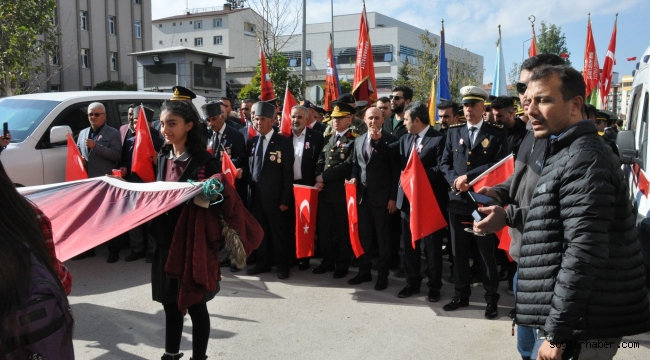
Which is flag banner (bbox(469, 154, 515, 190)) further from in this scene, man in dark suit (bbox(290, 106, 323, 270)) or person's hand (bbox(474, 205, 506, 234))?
man in dark suit (bbox(290, 106, 323, 270))

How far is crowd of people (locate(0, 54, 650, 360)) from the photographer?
2301mm

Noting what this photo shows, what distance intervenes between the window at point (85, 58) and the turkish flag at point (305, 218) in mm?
41225

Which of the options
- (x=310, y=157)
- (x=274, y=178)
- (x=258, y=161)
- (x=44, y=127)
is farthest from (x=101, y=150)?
(x=310, y=157)

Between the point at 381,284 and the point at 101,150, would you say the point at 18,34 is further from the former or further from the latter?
the point at 381,284

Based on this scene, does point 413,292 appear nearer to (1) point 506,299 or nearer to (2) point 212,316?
(1) point 506,299

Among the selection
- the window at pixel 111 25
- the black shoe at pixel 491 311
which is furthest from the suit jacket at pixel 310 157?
the window at pixel 111 25

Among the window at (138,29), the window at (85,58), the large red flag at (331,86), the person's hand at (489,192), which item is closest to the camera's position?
the person's hand at (489,192)

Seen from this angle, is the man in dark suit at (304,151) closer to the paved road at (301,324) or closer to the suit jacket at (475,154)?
the paved road at (301,324)

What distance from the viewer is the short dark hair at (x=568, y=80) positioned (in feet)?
8.29

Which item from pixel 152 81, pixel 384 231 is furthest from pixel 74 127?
pixel 152 81

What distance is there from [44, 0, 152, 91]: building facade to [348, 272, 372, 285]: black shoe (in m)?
37.1

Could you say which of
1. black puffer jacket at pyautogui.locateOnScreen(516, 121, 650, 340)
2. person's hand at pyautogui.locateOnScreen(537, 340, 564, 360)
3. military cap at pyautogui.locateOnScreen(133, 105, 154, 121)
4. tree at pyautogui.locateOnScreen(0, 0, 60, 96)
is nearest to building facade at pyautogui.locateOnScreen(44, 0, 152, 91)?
tree at pyautogui.locateOnScreen(0, 0, 60, 96)

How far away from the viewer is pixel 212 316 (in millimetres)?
5422

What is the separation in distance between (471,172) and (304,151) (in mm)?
2396
